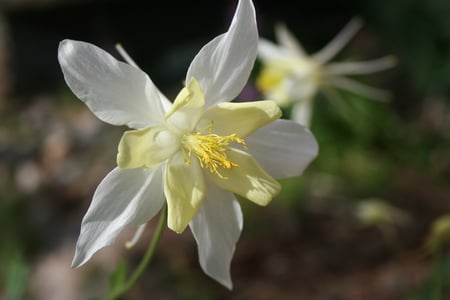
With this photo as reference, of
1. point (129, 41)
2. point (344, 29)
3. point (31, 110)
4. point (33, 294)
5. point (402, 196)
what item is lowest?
point (31, 110)

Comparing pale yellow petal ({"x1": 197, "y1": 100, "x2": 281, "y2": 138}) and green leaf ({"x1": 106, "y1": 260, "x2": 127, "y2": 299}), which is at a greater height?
pale yellow petal ({"x1": 197, "y1": 100, "x2": 281, "y2": 138})

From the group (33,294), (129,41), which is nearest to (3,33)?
(129,41)

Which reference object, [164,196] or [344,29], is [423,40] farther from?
[164,196]

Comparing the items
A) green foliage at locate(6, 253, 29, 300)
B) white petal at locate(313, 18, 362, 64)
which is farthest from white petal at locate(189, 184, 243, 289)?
white petal at locate(313, 18, 362, 64)

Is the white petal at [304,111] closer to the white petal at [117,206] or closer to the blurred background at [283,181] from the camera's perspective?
the blurred background at [283,181]

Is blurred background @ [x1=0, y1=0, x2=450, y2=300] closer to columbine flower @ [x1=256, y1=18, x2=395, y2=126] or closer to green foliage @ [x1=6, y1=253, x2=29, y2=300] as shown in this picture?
columbine flower @ [x1=256, y1=18, x2=395, y2=126]

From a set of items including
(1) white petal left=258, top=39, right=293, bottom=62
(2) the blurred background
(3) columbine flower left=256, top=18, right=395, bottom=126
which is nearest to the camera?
(3) columbine flower left=256, top=18, right=395, bottom=126

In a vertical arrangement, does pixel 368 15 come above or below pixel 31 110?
above

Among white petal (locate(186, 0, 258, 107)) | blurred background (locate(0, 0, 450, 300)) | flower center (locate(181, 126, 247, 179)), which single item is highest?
white petal (locate(186, 0, 258, 107))
